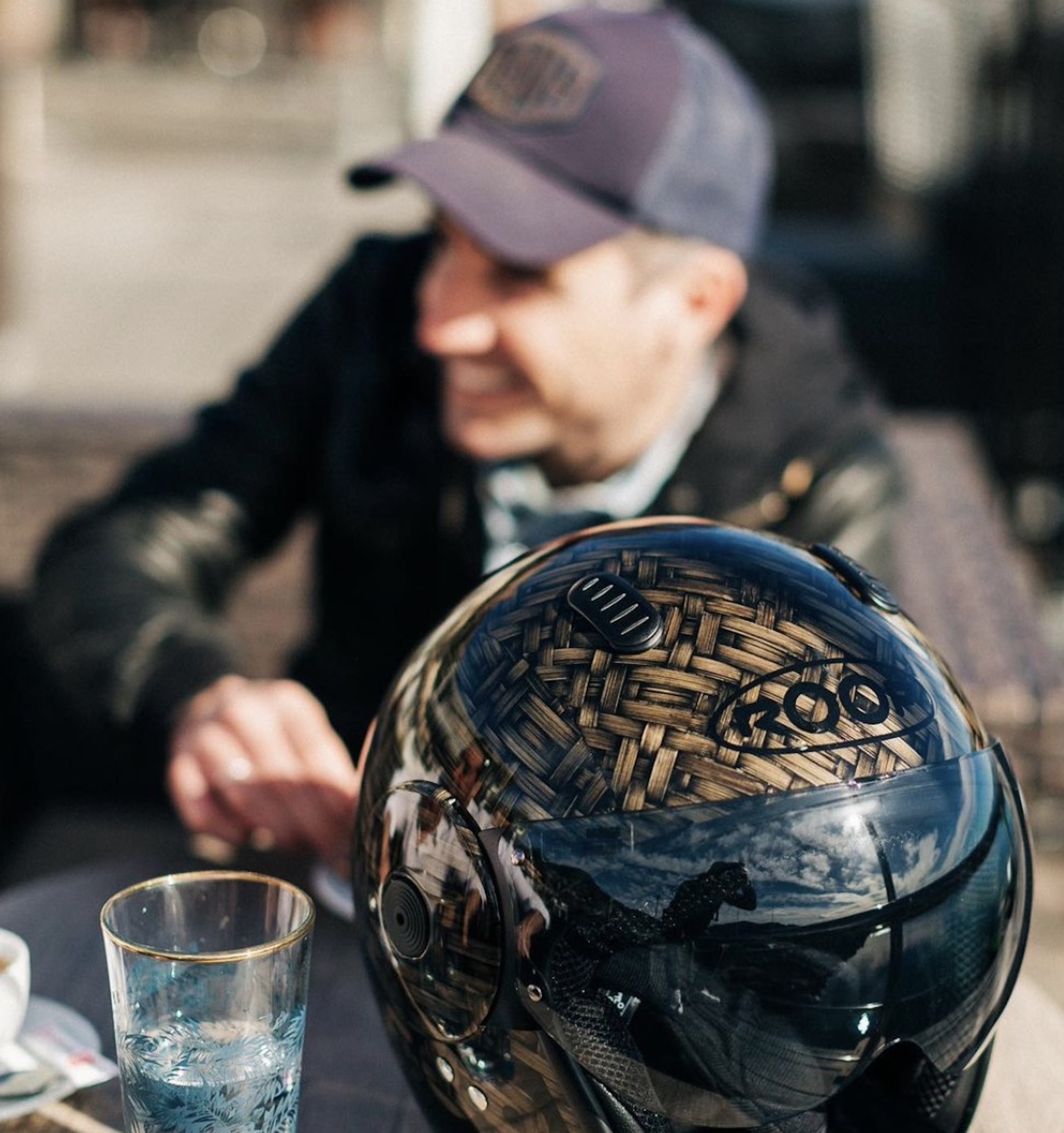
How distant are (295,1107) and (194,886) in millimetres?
154

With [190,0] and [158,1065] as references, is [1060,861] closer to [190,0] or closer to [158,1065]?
[158,1065]

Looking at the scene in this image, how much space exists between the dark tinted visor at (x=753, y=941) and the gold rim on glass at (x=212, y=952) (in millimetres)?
146

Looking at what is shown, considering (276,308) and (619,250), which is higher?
(619,250)

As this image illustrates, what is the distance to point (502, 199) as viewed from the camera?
5.47 ft

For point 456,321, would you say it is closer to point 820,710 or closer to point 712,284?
point 712,284

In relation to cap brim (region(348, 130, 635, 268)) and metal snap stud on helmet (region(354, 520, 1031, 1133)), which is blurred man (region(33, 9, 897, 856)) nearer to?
cap brim (region(348, 130, 635, 268))

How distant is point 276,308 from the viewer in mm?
6906

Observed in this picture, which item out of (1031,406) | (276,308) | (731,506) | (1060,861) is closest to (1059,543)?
(1031,406)

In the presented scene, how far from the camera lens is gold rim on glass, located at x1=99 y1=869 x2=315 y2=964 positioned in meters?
0.90

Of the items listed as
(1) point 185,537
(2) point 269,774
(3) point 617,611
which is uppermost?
(3) point 617,611

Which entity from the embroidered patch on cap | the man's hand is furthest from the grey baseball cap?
the man's hand

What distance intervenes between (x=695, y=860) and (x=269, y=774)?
575mm

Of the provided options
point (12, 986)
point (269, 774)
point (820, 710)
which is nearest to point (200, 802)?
point (269, 774)

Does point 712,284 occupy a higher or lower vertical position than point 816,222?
higher
